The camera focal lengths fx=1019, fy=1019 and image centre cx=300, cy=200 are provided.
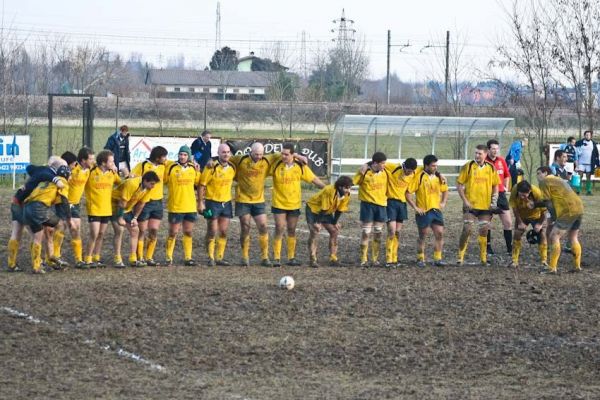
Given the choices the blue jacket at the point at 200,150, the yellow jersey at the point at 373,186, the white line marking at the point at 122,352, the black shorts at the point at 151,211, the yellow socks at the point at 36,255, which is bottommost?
the white line marking at the point at 122,352

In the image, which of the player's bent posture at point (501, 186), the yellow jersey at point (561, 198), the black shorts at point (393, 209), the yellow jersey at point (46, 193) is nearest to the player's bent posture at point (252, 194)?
the black shorts at point (393, 209)

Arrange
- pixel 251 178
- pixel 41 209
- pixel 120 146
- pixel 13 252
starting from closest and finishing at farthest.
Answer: pixel 41 209
pixel 13 252
pixel 251 178
pixel 120 146

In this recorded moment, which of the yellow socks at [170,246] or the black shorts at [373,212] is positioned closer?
the yellow socks at [170,246]

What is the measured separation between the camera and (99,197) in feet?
50.4

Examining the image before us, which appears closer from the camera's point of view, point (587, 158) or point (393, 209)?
point (393, 209)

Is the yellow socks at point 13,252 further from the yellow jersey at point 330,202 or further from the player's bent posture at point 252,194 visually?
the yellow jersey at point 330,202

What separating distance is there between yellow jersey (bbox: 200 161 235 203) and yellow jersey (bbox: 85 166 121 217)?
141 cm

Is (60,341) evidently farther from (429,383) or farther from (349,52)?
(349,52)

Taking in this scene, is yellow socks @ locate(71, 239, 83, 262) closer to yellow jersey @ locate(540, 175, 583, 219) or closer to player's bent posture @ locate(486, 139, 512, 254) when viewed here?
player's bent posture @ locate(486, 139, 512, 254)

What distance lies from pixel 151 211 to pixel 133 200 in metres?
0.37

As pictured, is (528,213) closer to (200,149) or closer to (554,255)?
(554,255)

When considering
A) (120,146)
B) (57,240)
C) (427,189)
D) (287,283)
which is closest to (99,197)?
(57,240)

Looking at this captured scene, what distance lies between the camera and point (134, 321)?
1135 cm

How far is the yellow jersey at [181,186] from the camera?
1577cm
